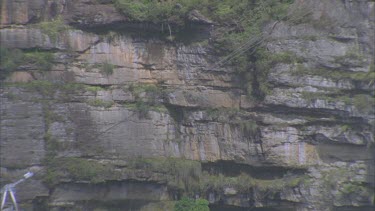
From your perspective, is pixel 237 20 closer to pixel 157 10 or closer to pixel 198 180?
pixel 157 10

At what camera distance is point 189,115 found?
14.0 metres

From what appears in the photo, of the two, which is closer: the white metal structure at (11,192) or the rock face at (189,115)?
the white metal structure at (11,192)

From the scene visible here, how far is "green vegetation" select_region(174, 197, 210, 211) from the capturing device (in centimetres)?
1328

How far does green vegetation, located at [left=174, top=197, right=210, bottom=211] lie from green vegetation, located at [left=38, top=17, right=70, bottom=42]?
431cm

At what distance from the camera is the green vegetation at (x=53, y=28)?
13.3 meters

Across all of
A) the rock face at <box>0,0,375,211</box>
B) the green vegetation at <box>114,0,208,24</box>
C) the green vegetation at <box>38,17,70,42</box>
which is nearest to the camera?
the rock face at <box>0,0,375,211</box>

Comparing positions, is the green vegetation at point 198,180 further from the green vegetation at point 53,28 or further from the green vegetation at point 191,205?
the green vegetation at point 53,28

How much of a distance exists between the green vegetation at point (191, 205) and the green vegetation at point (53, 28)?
4.31 m

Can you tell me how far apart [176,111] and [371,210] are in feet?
15.4

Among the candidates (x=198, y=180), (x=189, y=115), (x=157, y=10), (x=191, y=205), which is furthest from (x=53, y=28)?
(x=191, y=205)

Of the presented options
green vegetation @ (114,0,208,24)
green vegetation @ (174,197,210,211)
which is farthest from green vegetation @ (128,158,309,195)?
green vegetation @ (114,0,208,24)

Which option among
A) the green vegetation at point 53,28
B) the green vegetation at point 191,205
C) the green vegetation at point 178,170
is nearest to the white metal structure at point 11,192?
the green vegetation at point 178,170

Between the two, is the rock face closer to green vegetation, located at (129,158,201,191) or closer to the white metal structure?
green vegetation, located at (129,158,201,191)

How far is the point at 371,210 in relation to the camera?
13.6 metres
